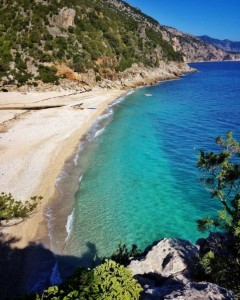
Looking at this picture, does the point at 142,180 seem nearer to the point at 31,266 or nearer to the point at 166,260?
the point at 31,266

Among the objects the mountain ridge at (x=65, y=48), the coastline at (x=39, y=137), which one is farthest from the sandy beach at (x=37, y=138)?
the mountain ridge at (x=65, y=48)

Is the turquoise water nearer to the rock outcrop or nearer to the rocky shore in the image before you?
the rock outcrop

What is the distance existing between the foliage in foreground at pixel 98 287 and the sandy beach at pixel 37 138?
947cm

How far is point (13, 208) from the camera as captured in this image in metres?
21.0

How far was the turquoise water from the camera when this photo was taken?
2146 centimetres

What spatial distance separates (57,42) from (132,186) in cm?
5853

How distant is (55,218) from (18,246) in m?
3.92

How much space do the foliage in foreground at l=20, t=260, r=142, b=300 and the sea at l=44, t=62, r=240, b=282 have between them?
791cm

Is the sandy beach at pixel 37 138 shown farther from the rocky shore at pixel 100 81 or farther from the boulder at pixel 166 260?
the boulder at pixel 166 260

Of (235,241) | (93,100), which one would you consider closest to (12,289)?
(235,241)

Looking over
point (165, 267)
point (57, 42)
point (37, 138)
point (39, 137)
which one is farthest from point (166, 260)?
point (57, 42)

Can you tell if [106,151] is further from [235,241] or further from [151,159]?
[235,241]

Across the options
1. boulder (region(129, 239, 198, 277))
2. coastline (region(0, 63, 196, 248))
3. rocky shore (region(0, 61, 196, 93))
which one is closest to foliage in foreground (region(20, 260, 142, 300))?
boulder (region(129, 239, 198, 277))

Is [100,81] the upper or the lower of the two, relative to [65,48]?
lower
